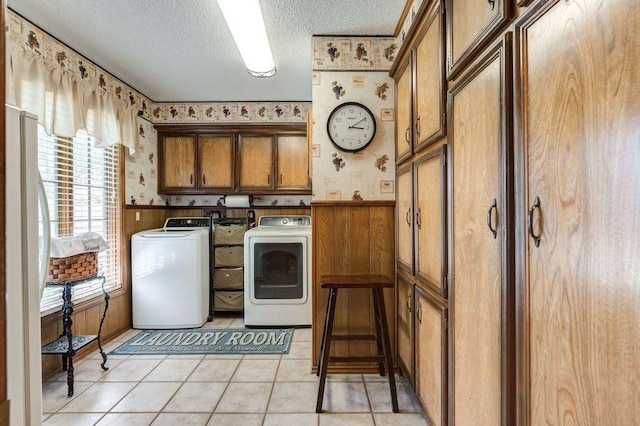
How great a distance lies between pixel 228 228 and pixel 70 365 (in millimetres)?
1842

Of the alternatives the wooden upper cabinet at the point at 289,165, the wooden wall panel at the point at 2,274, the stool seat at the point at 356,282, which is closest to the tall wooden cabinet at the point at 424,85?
the stool seat at the point at 356,282

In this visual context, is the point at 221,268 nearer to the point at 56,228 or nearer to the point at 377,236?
the point at 56,228

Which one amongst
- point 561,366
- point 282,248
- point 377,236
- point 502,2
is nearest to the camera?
point 561,366

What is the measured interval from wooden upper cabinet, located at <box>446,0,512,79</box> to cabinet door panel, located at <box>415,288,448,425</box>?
102cm

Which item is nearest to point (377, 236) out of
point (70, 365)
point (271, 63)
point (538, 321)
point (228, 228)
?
point (538, 321)

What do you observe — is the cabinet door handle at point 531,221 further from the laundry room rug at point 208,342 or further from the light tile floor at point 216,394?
the laundry room rug at point 208,342

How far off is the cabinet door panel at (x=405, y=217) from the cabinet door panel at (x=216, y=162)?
2282 millimetres

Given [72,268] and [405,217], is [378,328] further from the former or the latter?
[72,268]

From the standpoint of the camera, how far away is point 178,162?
386 cm

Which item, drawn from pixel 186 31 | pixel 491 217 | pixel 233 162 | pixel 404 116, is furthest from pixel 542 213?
pixel 233 162

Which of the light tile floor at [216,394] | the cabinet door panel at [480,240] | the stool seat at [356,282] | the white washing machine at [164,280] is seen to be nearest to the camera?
the cabinet door panel at [480,240]

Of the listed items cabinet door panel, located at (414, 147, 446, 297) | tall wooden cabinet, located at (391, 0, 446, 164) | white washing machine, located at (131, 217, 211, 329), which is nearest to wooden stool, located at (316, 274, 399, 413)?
cabinet door panel, located at (414, 147, 446, 297)

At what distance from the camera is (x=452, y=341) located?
4.38 feet

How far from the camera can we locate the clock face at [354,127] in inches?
92.1
